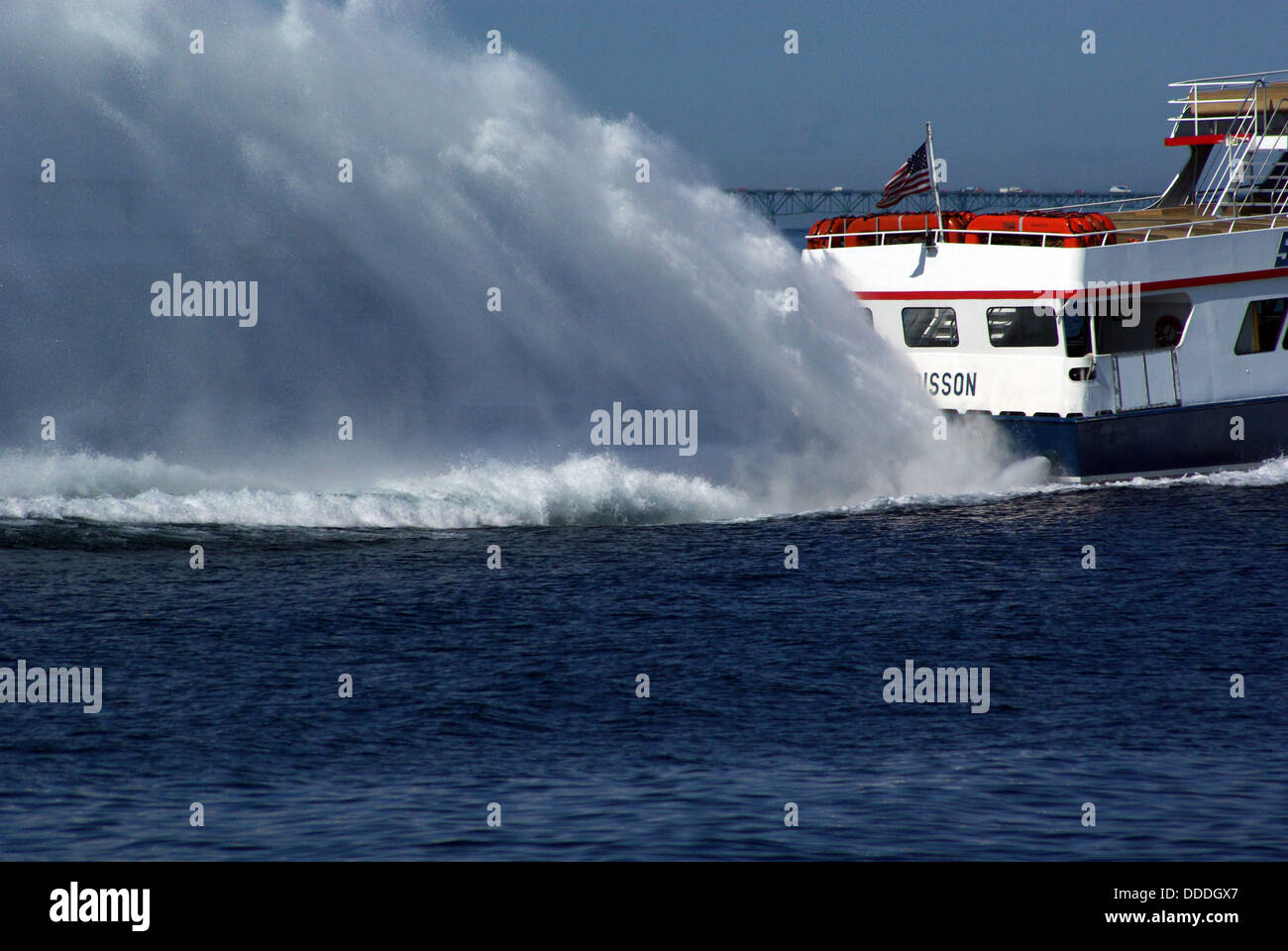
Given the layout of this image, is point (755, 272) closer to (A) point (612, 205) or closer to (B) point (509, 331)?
(A) point (612, 205)

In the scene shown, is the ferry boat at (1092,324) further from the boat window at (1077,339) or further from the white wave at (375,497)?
the white wave at (375,497)

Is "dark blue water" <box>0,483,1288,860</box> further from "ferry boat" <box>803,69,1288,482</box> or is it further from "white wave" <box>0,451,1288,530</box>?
"ferry boat" <box>803,69,1288,482</box>

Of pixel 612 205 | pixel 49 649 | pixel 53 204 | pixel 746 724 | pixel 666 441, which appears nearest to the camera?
pixel 746 724

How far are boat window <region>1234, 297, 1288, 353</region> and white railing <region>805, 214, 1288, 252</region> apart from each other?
176 centimetres

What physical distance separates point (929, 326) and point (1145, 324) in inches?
215

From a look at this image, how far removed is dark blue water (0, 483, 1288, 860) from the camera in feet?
42.7

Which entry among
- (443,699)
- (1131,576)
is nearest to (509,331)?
(1131,576)

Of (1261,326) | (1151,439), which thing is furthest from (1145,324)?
(1151,439)

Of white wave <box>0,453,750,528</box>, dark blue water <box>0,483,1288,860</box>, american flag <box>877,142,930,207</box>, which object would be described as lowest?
dark blue water <box>0,483,1288,860</box>

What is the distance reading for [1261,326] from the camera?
35281 millimetres

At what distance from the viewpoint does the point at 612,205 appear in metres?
32.5

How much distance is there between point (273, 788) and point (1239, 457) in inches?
1066

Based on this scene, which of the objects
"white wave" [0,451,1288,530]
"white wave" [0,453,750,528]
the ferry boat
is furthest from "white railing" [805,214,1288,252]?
"white wave" [0,453,750,528]

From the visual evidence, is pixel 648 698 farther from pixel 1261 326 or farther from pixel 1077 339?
pixel 1077 339
